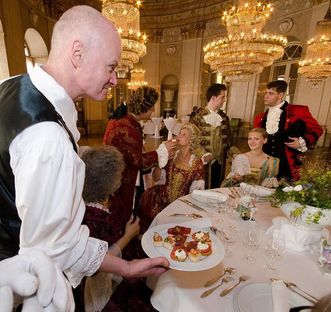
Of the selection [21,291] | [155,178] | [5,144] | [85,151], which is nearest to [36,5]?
[155,178]

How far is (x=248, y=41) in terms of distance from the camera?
425cm

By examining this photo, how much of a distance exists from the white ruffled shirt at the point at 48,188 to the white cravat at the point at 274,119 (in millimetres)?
3259

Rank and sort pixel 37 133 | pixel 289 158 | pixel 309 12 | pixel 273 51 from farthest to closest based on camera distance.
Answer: pixel 309 12 → pixel 273 51 → pixel 289 158 → pixel 37 133

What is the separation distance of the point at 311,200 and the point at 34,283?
135 cm

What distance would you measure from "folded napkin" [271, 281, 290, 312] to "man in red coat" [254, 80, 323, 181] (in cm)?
271

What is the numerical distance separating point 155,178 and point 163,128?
22.5ft

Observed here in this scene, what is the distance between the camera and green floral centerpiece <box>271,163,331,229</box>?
121 centimetres

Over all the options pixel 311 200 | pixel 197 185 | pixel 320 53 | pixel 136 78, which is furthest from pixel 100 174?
pixel 136 78

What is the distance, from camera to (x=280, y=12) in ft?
28.0

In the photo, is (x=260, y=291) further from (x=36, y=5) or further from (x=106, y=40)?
(x=36, y=5)

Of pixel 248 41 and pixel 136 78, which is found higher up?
pixel 248 41

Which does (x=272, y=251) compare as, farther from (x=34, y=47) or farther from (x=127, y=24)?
(x=34, y=47)

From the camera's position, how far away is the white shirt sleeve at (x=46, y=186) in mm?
772

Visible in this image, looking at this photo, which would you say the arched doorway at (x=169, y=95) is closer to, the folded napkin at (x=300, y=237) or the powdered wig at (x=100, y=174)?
the powdered wig at (x=100, y=174)
